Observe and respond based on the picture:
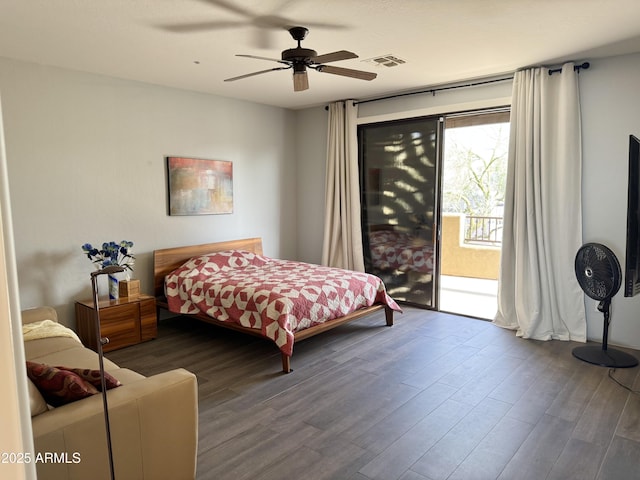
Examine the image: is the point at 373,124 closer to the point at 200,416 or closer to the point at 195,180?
the point at 195,180

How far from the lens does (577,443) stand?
8.17 feet

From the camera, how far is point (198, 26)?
3062 millimetres

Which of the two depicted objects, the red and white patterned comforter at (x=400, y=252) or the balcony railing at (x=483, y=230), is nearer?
the red and white patterned comforter at (x=400, y=252)

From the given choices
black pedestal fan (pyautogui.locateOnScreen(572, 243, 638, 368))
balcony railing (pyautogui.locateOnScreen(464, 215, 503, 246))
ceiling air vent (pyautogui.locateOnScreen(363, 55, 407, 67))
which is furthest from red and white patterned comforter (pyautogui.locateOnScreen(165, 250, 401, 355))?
balcony railing (pyautogui.locateOnScreen(464, 215, 503, 246))

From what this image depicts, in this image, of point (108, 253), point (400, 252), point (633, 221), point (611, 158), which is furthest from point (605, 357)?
point (108, 253)

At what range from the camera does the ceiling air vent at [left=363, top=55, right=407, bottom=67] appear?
3.85m

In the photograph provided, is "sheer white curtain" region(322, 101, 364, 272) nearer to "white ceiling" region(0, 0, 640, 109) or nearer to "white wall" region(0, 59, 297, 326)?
"white wall" region(0, 59, 297, 326)

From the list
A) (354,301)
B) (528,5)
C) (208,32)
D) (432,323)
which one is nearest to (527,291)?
(432,323)

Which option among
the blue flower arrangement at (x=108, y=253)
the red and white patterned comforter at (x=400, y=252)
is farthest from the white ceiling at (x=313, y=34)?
the red and white patterned comforter at (x=400, y=252)

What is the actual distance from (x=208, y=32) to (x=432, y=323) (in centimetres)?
353

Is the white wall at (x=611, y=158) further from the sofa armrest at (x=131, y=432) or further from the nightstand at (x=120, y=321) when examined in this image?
the nightstand at (x=120, y=321)

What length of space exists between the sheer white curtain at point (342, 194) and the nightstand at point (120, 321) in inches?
97.2

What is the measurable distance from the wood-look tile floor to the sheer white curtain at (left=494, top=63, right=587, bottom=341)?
31 cm

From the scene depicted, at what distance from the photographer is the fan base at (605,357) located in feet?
11.6
